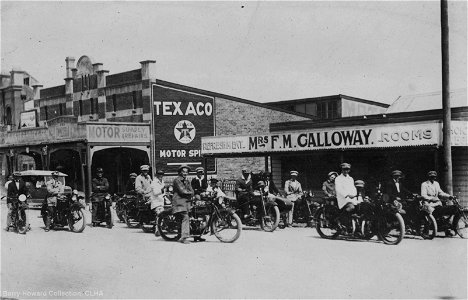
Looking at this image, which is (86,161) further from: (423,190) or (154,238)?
(423,190)

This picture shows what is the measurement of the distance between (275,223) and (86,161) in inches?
789

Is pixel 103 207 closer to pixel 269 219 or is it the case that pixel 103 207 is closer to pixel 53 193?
pixel 53 193

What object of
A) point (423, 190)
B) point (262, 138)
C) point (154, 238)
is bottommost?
point (154, 238)

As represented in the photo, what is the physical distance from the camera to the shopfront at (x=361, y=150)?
17.6 m

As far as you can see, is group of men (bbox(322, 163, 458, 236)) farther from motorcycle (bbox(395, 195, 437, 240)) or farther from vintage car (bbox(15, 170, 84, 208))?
vintage car (bbox(15, 170, 84, 208))

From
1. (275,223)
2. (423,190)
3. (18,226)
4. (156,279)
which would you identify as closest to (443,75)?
(423,190)

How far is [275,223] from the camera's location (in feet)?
50.4

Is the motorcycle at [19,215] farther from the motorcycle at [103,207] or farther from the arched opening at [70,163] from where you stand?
the arched opening at [70,163]

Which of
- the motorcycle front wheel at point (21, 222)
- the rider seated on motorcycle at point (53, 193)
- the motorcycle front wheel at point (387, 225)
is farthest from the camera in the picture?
the rider seated on motorcycle at point (53, 193)

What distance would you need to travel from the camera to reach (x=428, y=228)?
13.2 meters

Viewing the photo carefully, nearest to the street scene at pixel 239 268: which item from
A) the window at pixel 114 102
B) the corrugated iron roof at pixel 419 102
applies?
the corrugated iron roof at pixel 419 102

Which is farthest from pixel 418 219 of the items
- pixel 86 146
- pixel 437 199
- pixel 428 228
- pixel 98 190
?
pixel 86 146

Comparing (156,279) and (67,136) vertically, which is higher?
(67,136)

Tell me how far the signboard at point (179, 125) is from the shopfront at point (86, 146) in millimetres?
1018
